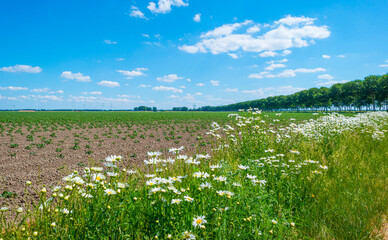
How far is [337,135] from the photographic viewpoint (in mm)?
7699

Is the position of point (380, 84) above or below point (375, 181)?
above

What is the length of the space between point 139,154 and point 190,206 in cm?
950

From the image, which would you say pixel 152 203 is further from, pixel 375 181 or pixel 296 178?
pixel 375 181

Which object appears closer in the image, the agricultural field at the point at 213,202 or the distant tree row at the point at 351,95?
the agricultural field at the point at 213,202

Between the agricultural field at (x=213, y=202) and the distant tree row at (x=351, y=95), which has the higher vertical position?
the distant tree row at (x=351, y=95)

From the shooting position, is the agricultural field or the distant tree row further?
the distant tree row

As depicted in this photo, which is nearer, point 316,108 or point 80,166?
point 80,166

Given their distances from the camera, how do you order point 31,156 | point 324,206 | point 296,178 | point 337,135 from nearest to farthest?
point 324,206
point 296,178
point 337,135
point 31,156

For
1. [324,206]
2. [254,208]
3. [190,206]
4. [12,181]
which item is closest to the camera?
[190,206]

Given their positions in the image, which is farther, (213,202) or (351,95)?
(351,95)

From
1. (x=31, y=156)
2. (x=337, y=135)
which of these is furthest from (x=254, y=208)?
(x=31, y=156)

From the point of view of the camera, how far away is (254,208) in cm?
277

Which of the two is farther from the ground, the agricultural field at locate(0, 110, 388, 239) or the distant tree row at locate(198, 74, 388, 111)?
the distant tree row at locate(198, 74, 388, 111)

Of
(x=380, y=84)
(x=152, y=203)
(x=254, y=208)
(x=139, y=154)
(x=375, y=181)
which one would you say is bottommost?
(x=139, y=154)
